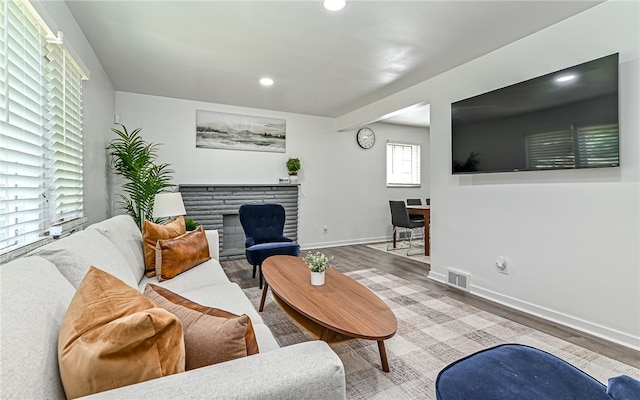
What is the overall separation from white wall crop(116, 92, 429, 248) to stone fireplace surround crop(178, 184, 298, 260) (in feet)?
0.52

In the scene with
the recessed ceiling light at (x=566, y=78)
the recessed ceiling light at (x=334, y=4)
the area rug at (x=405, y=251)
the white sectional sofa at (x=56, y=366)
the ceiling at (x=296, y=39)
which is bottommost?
the area rug at (x=405, y=251)

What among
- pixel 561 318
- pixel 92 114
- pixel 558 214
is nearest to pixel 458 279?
pixel 561 318

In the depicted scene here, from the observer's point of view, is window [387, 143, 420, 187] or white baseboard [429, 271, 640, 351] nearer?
white baseboard [429, 271, 640, 351]

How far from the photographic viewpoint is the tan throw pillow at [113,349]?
690mm

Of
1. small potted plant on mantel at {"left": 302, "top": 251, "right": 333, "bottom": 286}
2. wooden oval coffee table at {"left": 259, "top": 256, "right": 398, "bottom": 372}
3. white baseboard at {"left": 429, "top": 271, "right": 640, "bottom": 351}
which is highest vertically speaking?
small potted plant on mantel at {"left": 302, "top": 251, "right": 333, "bottom": 286}

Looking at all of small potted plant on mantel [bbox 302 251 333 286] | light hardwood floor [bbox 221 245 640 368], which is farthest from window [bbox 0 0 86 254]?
light hardwood floor [bbox 221 245 640 368]

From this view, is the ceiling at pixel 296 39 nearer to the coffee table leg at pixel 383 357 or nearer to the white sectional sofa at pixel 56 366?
the white sectional sofa at pixel 56 366

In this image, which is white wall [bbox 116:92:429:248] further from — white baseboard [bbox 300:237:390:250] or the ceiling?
the ceiling

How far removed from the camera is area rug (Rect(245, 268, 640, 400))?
1729mm

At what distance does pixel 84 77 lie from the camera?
8.24 feet

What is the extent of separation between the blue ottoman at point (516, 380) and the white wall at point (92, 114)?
9.52 ft

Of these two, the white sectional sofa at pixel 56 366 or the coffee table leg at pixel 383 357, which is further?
the coffee table leg at pixel 383 357

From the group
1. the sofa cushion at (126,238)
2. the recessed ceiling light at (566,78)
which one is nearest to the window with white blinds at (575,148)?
the recessed ceiling light at (566,78)

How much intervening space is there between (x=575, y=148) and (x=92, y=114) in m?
4.25
